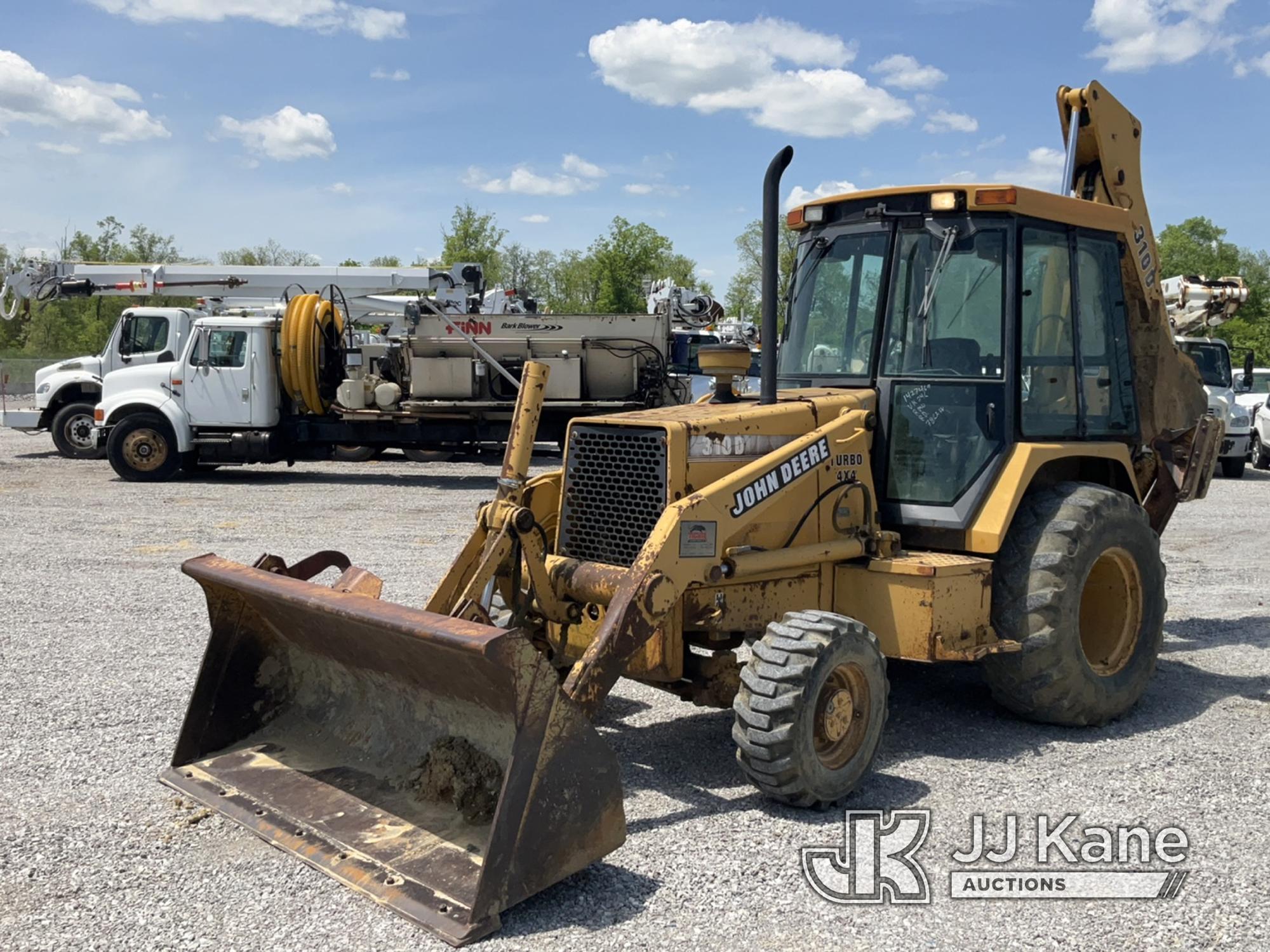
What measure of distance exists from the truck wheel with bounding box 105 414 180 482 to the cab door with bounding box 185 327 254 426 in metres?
0.56

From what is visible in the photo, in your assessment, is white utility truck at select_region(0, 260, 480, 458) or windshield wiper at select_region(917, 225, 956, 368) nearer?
windshield wiper at select_region(917, 225, 956, 368)

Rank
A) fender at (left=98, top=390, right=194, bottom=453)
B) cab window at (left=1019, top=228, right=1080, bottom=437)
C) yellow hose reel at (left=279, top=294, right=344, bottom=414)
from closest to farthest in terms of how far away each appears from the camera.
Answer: cab window at (left=1019, top=228, right=1080, bottom=437) → yellow hose reel at (left=279, top=294, right=344, bottom=414) → fender at (left=98, top=390, right=194, bottom=453)

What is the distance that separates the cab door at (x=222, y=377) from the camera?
1605cm

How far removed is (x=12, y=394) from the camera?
38.7 m

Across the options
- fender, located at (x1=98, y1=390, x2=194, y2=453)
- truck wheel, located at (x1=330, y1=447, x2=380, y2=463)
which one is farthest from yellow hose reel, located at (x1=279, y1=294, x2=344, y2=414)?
fender, located at (x1=98, y1=390, x2=194, y2=453)

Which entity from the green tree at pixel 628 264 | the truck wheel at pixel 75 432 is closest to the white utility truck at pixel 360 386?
the truck wheel at pixel 75 432

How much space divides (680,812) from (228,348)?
43.4 ft

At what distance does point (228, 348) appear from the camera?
635 inches

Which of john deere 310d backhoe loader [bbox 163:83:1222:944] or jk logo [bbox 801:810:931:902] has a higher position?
john deere 310d backhoe loader [bbox 163:83:1222:944]

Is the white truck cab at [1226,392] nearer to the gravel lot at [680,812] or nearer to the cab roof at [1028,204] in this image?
the gravel lot at [680,812]

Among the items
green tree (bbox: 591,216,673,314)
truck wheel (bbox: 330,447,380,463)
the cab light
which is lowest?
truck wheel (bbox: 330,447,380,463)

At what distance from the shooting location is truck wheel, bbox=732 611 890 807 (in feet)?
14.5

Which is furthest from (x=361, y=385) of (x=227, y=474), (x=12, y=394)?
(x=12, y=394)

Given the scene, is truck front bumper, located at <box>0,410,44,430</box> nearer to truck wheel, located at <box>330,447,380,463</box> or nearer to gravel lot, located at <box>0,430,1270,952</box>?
truck wheel, located at <box>330,447,380,463</box>
